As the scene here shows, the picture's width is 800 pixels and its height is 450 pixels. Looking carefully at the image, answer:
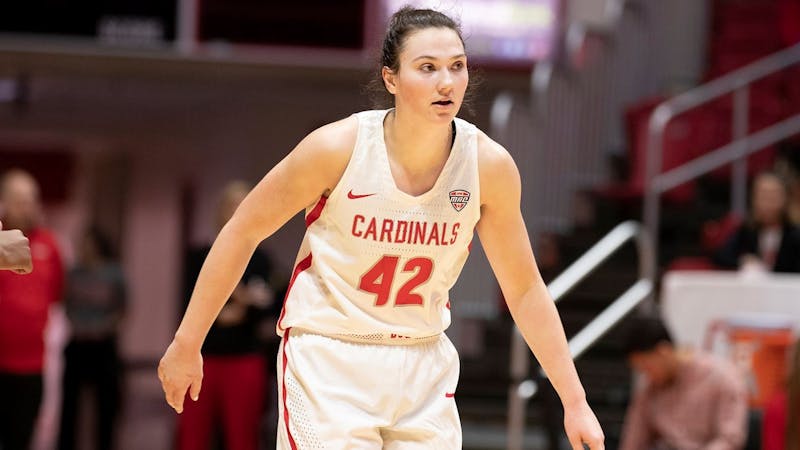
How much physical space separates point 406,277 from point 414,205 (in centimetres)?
18

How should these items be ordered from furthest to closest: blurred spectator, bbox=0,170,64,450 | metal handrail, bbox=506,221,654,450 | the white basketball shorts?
blurred spectator, bbox=0,170,64,450
metal handrail, bbox=506,221,654,450
the white basketball shorts

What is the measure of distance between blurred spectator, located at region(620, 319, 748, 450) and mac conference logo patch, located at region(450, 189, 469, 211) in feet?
9.95

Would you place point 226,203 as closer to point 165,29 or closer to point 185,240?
point 165,29

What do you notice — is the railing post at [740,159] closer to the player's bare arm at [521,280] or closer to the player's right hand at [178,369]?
the player's bare arm at [521,280]

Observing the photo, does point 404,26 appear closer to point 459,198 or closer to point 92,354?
point 459,198

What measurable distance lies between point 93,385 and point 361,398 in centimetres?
566

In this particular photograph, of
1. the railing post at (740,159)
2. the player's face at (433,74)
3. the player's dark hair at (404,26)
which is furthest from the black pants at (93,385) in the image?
the player's face at (433,74)

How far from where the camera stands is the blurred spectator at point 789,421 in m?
5.54

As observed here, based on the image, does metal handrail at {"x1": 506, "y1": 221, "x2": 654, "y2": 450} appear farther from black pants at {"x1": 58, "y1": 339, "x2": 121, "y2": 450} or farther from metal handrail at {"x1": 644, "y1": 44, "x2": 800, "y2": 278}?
black pants at {"x1": 58, "y1": 339, "x2": 121, "y2": 450}

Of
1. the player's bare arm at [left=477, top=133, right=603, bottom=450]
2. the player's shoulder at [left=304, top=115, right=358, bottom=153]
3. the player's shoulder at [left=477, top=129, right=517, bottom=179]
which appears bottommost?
the player's bare arm at [left=477, top=133, right=603, bottom=450]

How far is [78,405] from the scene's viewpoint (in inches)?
340

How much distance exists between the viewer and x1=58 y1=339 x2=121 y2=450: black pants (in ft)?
28.1

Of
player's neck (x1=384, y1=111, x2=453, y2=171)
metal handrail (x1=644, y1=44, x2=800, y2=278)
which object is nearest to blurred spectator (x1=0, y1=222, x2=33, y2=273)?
player's neck (x1=384, y1=111, x2=453, y2=171)

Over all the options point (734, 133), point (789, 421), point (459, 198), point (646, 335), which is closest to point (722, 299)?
point (646, 335)
